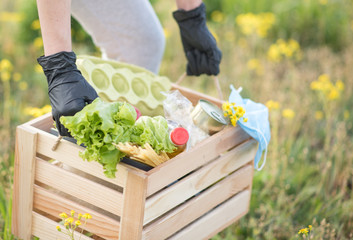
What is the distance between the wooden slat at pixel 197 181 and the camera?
1.39 meters

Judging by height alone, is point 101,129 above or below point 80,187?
above

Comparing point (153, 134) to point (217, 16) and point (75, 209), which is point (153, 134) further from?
point (217, 16)

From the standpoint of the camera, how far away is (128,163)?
1.37 m

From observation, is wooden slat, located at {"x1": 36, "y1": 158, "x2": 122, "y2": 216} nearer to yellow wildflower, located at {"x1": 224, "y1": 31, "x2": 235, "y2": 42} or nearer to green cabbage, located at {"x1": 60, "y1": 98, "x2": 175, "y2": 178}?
green cabbage, located at {"x1": 60, "y1": 98, "x2": 175, "y2": 178}

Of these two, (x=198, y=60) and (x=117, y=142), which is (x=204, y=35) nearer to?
(x=198, y=60)

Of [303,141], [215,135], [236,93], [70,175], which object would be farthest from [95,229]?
[303,141]

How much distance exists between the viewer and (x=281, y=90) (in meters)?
3.07

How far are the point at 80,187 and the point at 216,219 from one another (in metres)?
0.55

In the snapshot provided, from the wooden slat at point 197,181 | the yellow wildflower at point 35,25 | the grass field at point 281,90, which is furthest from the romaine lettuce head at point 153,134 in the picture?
the yellow wildflower at point 35,25

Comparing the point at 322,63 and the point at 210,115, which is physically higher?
the point at 210,115

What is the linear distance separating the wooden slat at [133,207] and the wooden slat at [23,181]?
0.40 metres

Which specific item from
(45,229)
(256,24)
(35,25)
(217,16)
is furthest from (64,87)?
(217,16)

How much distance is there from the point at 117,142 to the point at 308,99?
6.24 ft

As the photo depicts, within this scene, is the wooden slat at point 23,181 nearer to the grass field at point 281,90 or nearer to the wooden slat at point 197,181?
the grass field at point 281,90
